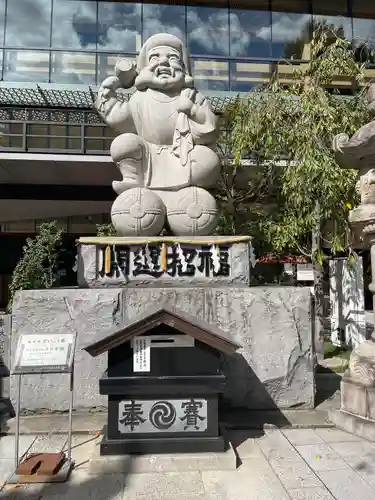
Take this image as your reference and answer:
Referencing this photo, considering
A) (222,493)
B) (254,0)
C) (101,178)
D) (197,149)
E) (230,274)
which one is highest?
(254,0)

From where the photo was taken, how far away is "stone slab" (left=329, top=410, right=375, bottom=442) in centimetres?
445

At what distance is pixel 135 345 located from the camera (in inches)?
159

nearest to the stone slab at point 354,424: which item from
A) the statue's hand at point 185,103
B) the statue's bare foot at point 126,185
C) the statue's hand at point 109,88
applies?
the statue's bare foot at point 126,185

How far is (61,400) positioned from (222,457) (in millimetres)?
2340

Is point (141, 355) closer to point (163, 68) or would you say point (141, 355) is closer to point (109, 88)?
point (109, 88)

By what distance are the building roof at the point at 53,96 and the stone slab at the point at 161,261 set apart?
9595 millimetres

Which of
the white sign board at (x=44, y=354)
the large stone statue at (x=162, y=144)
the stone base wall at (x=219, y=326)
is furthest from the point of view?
the large stone statue at (x=162, y=144)

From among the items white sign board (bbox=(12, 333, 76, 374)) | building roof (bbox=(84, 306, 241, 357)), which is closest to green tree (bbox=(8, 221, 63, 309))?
white sign board (bbox=(12, 333, 76, 374))

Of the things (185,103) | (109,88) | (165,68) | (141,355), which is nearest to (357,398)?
(141,355)

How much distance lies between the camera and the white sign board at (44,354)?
3.69 m

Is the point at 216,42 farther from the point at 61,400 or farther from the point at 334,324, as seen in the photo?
the point at 61,400

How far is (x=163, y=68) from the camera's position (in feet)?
21.0

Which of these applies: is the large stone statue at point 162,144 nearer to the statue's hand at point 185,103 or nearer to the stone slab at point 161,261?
the statue's hand at point 185,103

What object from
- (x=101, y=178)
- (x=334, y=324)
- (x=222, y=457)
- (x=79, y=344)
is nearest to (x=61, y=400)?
(x=79, y=344)
